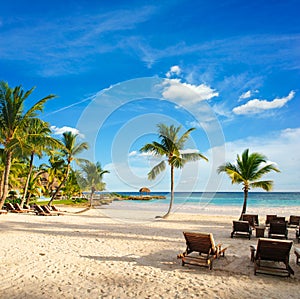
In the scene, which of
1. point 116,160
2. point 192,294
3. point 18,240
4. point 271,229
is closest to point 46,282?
point 192,294

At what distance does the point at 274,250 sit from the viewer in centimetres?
511

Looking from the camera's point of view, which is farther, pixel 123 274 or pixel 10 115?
pixel 10 115

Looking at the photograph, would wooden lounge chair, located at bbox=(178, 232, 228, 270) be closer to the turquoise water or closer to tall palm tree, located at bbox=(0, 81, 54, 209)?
tall palm tree, located at bbox=(0, 81, 54, 209)

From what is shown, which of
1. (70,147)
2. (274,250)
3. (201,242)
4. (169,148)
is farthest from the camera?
(70,147)

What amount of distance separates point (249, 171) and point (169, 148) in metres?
5.06

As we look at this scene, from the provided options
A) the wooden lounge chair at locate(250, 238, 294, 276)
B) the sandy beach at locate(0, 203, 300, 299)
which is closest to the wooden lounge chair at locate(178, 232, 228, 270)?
the sandy beach at locate(0, 203, 300, 299)

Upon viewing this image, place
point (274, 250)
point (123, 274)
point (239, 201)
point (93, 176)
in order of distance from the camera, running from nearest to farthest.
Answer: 1. point (123, 274)
2. point (274, 250)
3. point (93, 176)
4. point (239, 201)

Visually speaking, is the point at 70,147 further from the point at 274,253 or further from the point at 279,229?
the point at 274,253

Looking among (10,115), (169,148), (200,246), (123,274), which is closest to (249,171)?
(169,148)

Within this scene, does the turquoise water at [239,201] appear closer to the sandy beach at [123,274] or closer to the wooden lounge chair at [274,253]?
the sandy beach at [123,274]

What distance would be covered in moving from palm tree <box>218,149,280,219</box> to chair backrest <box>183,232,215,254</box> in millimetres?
9651

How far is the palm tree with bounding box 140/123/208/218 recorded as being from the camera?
16.9 metres

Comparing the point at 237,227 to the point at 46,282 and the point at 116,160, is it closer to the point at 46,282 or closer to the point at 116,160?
the point at 46,282

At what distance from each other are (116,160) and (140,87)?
4579 millimetres
